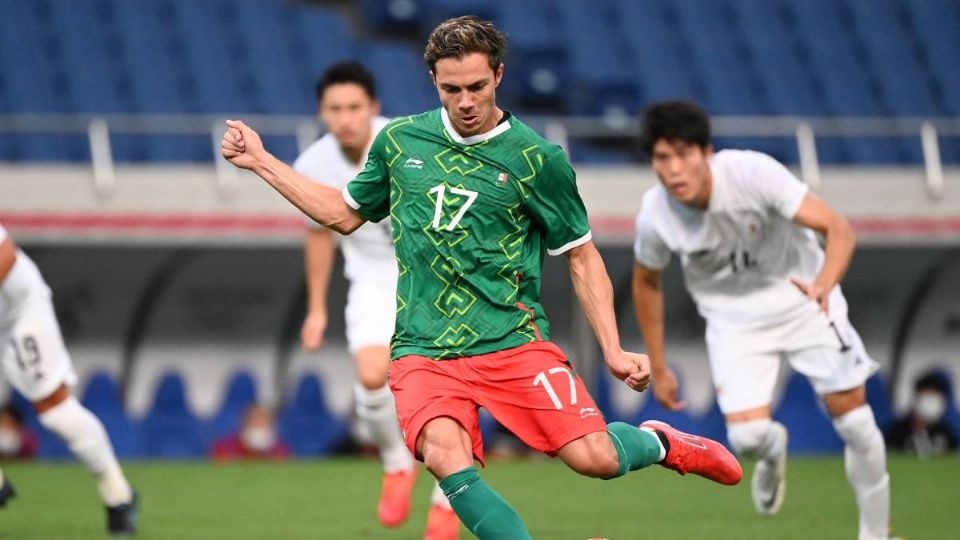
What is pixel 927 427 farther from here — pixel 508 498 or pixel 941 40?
pixel 508 498

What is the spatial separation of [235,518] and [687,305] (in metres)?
8.28

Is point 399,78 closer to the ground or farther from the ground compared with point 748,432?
closer to the ground

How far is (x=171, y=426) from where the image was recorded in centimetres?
1697

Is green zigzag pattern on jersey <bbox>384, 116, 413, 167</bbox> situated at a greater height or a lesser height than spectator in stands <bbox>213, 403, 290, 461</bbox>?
greater

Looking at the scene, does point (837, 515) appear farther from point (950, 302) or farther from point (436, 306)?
point (950, 302)

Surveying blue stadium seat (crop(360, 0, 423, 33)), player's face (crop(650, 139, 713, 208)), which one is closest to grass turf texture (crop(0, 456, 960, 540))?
player's face (crop(650, 139, 713, 208))

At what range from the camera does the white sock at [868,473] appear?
7492 millimetres

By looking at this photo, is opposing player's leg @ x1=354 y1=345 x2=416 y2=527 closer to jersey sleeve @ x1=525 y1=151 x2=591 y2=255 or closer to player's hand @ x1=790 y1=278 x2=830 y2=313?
player's hand @ x1=790 y1=278 x2=830 y2=313

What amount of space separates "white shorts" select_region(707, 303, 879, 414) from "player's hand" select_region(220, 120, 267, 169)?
3326 millimetres

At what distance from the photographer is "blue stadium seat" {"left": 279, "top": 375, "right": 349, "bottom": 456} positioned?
1705 cm

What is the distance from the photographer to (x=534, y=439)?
5.74 metres

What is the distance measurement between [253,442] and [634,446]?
11.2 m

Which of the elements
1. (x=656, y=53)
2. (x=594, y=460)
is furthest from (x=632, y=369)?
(x=656, y=53)

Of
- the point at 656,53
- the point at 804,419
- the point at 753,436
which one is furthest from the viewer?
the point at 656,53
